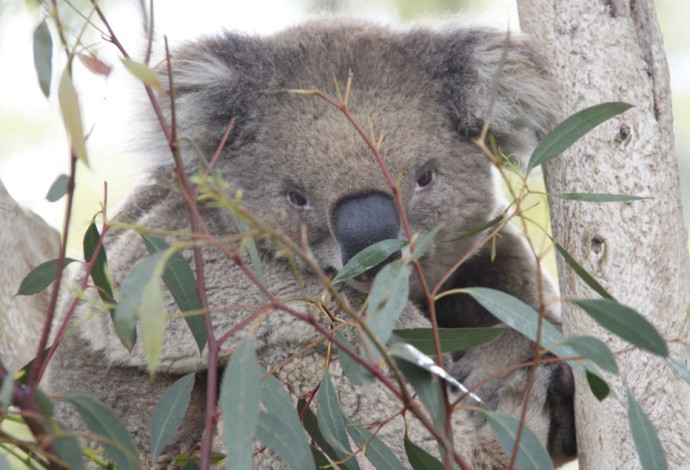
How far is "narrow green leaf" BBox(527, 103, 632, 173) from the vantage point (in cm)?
176

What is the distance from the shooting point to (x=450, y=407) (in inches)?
51.3

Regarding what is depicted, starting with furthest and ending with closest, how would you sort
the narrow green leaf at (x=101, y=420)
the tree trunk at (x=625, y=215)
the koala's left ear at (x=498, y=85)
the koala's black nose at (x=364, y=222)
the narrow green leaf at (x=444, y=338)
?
the koala's left ear at (x=498, y=85) < the koala's black nose at (x=364, y=222) < the tree trunk at (x=625, y=215) < the narrow green leaf at (x=444, y=338) < the narrow green leaf at (x=101, y=420)

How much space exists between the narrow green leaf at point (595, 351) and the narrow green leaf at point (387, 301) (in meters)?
0.29

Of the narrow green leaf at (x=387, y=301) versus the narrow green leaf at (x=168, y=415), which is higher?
the narrow green leaf at (x=387, y=301)

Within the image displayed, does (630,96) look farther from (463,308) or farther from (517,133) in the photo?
(463,308)

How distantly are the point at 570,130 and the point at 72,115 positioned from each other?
100cm

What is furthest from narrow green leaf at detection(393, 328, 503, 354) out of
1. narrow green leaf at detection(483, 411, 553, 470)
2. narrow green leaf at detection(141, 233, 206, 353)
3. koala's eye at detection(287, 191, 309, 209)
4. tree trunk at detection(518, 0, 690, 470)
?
koala's eye at detection(287, 191, 309, 209)

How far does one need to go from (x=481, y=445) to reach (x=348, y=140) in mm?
992

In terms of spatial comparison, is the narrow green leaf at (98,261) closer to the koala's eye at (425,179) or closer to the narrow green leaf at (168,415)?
the narrow green leaf at (168,415)

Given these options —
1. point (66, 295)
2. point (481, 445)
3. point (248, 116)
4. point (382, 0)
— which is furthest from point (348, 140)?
point (382, 0)

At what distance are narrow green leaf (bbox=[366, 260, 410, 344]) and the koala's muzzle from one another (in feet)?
3.16

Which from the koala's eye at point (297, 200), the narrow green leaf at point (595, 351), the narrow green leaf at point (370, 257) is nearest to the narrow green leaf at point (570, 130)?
the narrow green leaf at point (370, 257)

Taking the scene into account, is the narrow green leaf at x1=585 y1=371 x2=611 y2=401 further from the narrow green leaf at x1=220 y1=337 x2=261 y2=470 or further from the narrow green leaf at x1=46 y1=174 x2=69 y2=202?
the narrow green leaf at x1=46 y1=174 x2=69 y2=202

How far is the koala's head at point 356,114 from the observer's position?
8.16 ft
